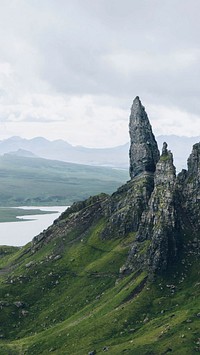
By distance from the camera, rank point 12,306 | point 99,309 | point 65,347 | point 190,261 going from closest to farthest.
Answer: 1. point 65,347
2. point 99,309
3. point 190,261
4. point 12,306

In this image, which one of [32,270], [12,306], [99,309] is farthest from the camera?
[32,270]

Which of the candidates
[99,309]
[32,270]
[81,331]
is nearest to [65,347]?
[81,331]

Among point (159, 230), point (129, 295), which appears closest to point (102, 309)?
point (129, 295)

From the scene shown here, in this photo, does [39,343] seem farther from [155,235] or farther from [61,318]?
[155,235]

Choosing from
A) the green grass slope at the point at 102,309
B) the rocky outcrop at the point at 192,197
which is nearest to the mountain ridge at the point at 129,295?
the green grass slope at the point at 102,309

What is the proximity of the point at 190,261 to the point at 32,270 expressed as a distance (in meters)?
71.6

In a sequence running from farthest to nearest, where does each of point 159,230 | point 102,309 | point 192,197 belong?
point 192,197 < point 159,230 < point 102,309

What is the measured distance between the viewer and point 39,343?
142125 millimetres

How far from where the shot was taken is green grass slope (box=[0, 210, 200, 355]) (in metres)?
123

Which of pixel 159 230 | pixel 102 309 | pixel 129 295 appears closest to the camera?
pixel 102 309

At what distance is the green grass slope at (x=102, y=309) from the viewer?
12262cm

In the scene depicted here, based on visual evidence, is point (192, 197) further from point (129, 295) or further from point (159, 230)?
point (129, 295)

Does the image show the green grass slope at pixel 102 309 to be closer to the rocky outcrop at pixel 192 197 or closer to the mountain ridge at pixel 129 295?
the mountain ridge at pixel 129 295

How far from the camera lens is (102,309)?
152500 millimetres
